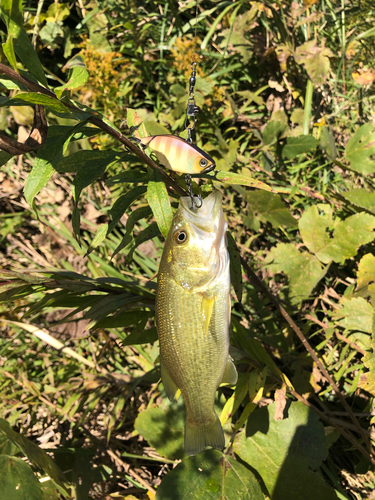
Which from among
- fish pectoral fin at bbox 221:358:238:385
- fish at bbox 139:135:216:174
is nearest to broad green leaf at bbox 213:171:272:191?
fish at bbox 139:135:216:174

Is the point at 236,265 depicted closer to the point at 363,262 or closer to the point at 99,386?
the point at 363,262

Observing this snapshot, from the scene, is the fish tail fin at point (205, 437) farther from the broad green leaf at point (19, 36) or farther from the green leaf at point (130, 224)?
the broad green leaf at point (19, 36)

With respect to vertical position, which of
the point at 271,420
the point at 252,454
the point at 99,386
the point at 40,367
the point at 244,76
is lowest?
the point at 40,367

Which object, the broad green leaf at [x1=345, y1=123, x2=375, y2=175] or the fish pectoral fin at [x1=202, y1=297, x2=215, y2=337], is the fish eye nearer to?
the fish pectoral fin at [x1=202, y1=297, x2=215, y2=337]

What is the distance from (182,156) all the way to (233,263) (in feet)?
2.14

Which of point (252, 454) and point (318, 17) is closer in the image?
point (252, 454)

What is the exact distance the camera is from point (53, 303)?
1.89 metres

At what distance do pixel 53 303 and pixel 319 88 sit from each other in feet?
9.32

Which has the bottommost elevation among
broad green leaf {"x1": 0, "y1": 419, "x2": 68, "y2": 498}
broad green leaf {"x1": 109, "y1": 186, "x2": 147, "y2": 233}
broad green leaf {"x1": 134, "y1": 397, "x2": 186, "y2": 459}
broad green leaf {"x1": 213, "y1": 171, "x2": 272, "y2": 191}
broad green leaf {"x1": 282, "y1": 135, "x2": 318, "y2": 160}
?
broad green leaf {"x1": 134, "y1": 397, "x2": 186, "y2": 459}

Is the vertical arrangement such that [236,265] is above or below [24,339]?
above

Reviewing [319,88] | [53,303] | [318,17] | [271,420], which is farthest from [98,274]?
[318,17]

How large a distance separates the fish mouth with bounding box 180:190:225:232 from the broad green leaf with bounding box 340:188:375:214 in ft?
5.40

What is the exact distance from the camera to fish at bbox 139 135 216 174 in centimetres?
121

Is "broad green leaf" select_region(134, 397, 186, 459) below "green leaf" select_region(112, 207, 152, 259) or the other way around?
below
